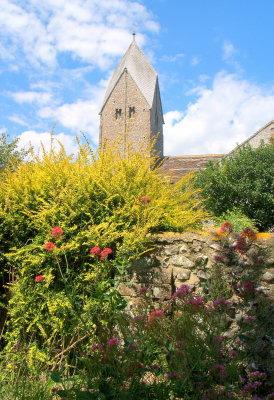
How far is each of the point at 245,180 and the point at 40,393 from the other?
12060mm

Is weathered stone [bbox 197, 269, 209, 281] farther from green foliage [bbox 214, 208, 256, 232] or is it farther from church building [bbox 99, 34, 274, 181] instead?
church building [bbox 99, 34, 274, 181]

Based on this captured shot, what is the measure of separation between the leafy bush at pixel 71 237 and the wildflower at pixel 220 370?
3.70ft

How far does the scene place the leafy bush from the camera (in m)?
3.12

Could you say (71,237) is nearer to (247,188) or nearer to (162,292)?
(162,292)

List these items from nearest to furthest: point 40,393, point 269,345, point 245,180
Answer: point 40,393, point 269,345, point 245,180

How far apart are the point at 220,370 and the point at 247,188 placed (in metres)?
11.7

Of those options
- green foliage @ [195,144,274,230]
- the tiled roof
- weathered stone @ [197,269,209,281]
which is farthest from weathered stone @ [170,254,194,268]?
the tiled roof

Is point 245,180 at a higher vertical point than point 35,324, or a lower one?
higher

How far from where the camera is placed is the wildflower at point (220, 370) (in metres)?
1.88

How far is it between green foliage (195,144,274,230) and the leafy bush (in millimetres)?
9242

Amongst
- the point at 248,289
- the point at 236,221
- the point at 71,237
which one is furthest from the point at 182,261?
the point at 236,221

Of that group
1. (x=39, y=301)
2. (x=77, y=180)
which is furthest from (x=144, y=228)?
(x=39, y=301)

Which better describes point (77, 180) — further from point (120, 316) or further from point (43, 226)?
point (120, 316)

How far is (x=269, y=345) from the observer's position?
110 inches
